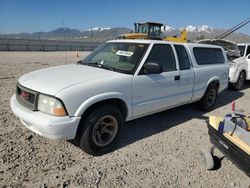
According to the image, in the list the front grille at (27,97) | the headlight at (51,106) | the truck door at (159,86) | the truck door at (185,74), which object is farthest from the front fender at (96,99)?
the truck door at (185,74)

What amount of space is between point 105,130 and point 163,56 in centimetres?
185

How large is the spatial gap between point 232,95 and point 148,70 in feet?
17.7

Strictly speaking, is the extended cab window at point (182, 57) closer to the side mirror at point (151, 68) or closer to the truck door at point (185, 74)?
the truck door at point (185, 74)

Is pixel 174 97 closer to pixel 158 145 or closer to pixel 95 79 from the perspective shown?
pixel 158 145

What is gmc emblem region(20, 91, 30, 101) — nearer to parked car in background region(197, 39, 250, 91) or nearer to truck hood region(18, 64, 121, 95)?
truck hood region(18, 64, 121, 95)

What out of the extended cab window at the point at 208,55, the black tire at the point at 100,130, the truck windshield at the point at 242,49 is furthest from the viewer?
the truck windshield at the point at 242,49

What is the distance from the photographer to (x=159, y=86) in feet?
15.0

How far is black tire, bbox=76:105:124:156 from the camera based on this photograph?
3.66 meters

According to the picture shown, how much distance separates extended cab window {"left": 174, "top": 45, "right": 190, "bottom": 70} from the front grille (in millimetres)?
2933

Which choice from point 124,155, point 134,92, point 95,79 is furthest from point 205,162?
point 95,79

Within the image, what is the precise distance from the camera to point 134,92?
4.16m

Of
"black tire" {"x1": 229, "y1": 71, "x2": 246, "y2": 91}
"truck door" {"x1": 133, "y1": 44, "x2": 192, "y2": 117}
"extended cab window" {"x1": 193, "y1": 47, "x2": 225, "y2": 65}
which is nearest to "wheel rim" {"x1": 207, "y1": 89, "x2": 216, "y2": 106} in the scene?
"extended cab window" {"x1": 193, "y1": 47, "x2": 225, "y2": 65}

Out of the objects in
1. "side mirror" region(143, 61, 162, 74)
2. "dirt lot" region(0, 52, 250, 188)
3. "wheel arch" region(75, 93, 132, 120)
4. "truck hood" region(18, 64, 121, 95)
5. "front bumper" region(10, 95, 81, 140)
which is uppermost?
"side mirror" region(143, 61, 162, 74)

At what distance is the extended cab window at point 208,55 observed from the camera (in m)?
5.79
